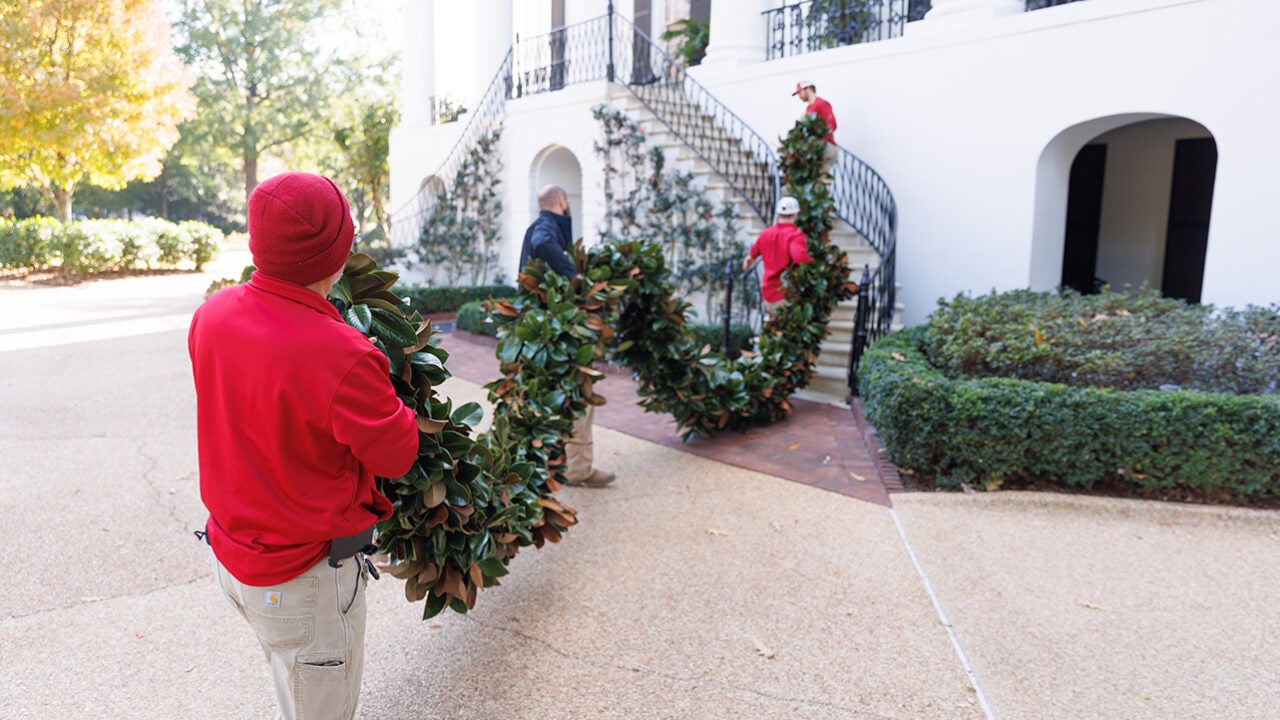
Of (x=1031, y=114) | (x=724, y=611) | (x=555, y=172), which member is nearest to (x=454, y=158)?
(x=555, y=172)

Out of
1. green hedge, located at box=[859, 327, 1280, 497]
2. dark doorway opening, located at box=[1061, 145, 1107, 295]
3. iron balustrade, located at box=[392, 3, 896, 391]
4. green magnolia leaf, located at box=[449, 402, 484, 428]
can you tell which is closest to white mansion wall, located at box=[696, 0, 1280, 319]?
iron balustrade, located at box=[392, 3, 896, 391]

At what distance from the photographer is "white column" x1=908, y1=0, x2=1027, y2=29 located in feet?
28.7

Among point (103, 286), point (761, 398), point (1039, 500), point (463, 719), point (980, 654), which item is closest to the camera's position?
point (463, 719)

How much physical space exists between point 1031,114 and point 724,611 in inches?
276

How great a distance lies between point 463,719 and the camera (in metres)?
2.92

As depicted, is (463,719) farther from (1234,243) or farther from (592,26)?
(592,26)

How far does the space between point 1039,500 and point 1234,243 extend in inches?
161

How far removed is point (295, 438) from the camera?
6.19ft

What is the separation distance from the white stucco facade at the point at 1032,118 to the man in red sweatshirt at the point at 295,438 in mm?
8039

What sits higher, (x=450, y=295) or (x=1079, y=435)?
(x=450, y=295)

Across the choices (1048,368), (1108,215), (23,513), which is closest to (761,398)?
(1048,368)

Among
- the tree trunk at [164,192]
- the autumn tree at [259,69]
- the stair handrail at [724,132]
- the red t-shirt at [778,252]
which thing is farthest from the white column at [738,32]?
the tree trunk at [164,192]

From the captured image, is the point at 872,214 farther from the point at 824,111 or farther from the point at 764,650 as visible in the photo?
the point at 764,650

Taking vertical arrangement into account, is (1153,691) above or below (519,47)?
below
